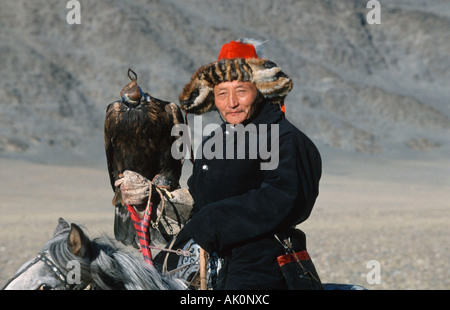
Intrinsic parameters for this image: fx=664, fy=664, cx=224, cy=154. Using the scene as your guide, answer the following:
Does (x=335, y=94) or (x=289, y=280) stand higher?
(x=335, y=94)

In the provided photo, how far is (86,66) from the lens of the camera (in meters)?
48.1

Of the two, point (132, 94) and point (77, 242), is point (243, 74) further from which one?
point (77, 242)

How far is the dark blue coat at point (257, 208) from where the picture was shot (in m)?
2.95

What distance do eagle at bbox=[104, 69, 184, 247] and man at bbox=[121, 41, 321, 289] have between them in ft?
2.32

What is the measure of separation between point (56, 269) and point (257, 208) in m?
0.90

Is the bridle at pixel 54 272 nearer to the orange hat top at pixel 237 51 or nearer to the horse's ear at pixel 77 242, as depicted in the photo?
the horse's ear at pixel 77 242

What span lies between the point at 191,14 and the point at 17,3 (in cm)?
1419

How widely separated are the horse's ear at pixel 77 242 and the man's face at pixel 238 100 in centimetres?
106

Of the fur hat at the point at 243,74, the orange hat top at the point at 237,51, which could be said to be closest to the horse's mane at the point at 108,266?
the fur hat at the point at 243,74

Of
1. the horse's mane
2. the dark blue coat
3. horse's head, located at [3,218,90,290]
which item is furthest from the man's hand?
horse's head, located at [3,218,90,290]
